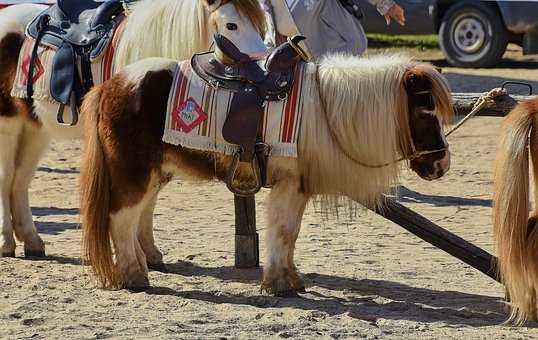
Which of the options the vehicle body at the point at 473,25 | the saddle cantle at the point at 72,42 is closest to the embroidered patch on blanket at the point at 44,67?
the saddle cantle at the point at 72,42

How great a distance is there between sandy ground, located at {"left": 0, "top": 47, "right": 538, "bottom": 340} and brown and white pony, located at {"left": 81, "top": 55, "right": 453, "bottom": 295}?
0.26m

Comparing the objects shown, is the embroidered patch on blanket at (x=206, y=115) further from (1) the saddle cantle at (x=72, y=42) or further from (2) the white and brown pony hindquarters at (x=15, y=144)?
(2) the white and brown pony hindquarters at (x=15, y=144)

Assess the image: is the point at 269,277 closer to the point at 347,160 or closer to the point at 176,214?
the point at 347,160

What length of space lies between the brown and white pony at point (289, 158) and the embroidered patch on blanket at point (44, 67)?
1.76 feet

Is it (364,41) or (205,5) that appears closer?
(205,5)

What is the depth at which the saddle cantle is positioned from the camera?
21.0 feet

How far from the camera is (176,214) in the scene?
808cm

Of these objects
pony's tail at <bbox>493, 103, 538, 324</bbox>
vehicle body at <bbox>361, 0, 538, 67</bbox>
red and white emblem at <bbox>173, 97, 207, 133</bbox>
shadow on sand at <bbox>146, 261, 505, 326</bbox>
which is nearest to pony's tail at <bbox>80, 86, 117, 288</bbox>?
shadow on sand at <bbox>146, 261, 505, 326</bbox>

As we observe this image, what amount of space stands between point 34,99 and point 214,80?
133 cm

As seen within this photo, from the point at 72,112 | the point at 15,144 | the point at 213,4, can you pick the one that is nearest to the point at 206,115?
the point at 213,4

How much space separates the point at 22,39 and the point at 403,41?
434 inches

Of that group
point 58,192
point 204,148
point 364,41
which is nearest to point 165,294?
point 204,148

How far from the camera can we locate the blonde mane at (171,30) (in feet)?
20.5

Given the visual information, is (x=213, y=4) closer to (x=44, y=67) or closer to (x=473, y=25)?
(x=44, y=67)
